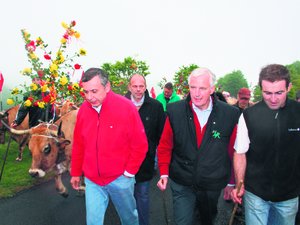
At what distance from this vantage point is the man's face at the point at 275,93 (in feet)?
8.68

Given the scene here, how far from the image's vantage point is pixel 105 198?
3357 mm

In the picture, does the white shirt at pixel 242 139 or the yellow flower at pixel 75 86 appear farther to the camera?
the yellow flower at pixel 75 86

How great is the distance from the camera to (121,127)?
126 inches

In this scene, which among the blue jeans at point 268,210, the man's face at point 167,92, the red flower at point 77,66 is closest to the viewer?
the blue jeans at point 268,210

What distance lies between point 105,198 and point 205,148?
54.6 inches

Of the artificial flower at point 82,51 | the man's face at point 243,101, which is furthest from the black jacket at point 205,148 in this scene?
the artificial flower at point 82,51

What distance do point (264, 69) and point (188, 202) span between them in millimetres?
1754

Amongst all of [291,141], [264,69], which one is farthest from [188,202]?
[264,69]

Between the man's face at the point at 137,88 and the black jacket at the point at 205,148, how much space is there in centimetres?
118

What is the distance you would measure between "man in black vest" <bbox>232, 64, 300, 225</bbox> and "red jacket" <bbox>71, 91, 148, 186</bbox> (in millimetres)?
1213

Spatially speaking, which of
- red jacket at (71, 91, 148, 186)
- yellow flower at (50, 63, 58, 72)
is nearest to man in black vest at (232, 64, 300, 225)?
red jacket at (71, 91, 148, 186)

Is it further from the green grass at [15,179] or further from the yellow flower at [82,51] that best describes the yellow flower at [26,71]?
the green grass at [15,179]

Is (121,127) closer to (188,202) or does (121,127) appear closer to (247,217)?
(188,202)

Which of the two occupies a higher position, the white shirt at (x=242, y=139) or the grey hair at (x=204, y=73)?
the grey hair at (x=204, y=73)
